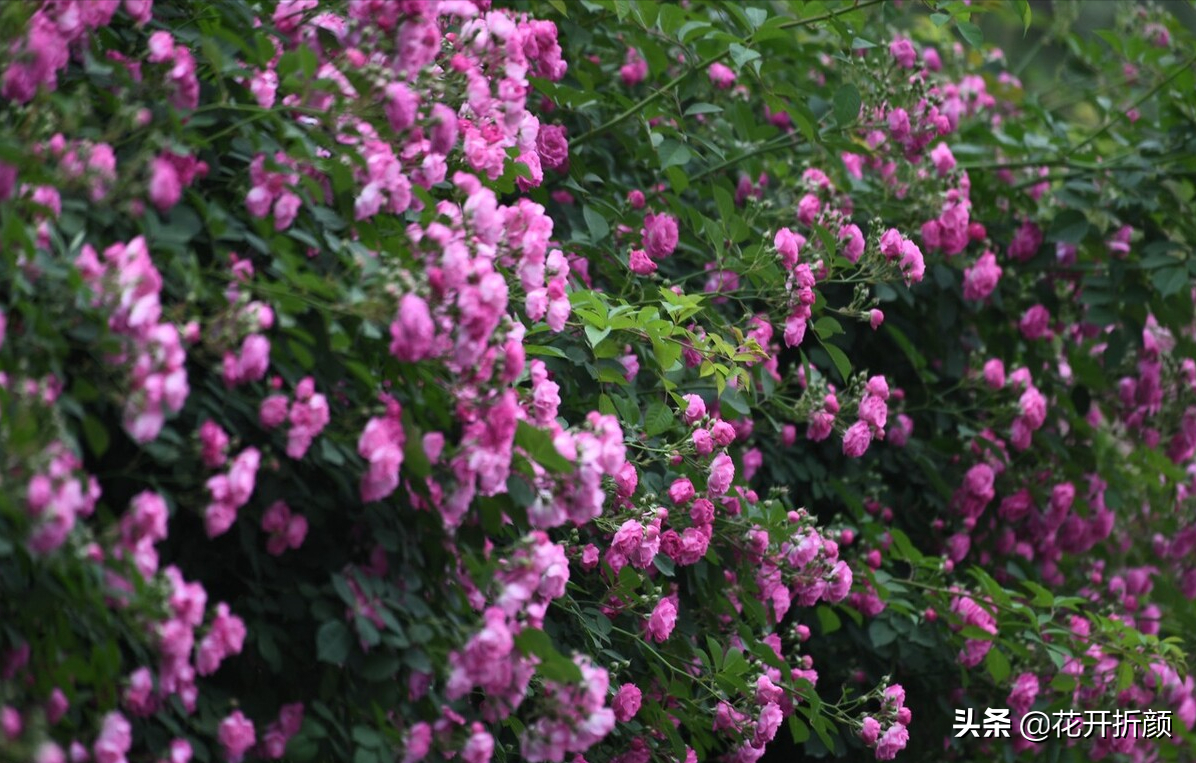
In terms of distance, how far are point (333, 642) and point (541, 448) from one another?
0.41 metres

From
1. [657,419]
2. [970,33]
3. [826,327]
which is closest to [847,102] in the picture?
[970,33]

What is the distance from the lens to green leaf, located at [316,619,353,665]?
2.04 meters

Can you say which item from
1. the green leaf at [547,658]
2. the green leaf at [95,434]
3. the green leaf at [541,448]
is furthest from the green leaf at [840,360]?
the green leaf at [95,434]

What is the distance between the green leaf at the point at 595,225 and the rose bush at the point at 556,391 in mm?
13

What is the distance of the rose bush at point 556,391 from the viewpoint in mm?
1858

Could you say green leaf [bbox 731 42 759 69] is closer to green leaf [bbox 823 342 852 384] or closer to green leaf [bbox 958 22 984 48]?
green leaf [bbox 958 22 984 48]

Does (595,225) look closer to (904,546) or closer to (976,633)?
(904,546)

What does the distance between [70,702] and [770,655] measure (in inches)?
62.9

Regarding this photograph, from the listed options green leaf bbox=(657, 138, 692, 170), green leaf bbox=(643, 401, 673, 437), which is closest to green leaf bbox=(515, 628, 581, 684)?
green leaf bbox=(643, 401, 673, 437)

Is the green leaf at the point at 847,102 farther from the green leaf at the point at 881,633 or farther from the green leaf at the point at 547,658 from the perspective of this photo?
the green leaf at the point at 547,658

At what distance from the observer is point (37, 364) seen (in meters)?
1.79

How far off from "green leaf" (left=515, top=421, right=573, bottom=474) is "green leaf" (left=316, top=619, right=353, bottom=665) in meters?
0.37

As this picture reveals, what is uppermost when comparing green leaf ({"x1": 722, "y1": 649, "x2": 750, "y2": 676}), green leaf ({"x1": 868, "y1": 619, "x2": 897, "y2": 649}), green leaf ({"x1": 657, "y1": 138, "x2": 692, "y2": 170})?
green leaf ({"x1": 657, "y1": 138, "x2": 692, "y2": 170})

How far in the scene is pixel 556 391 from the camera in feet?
7.50
